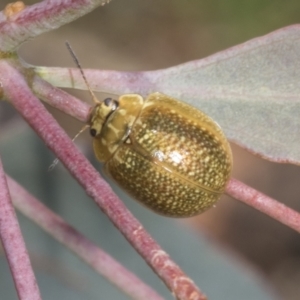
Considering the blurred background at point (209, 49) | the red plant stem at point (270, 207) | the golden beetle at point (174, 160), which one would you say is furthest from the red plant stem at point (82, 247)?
the blurred background at point (209, 49)

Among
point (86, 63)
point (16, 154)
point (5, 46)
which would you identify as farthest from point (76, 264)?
point (86, 63)

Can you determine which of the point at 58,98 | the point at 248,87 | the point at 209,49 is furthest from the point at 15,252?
the point at 209,49

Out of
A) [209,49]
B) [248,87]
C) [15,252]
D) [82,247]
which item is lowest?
[209,49]

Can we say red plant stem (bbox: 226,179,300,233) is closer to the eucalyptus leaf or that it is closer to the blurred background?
the eucalyptus leaf

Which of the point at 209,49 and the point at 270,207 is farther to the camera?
the point at 209,49

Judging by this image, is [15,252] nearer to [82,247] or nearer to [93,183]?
[93,183]

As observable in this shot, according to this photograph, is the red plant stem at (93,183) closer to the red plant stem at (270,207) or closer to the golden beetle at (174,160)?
the golden beetle at (174,160)
